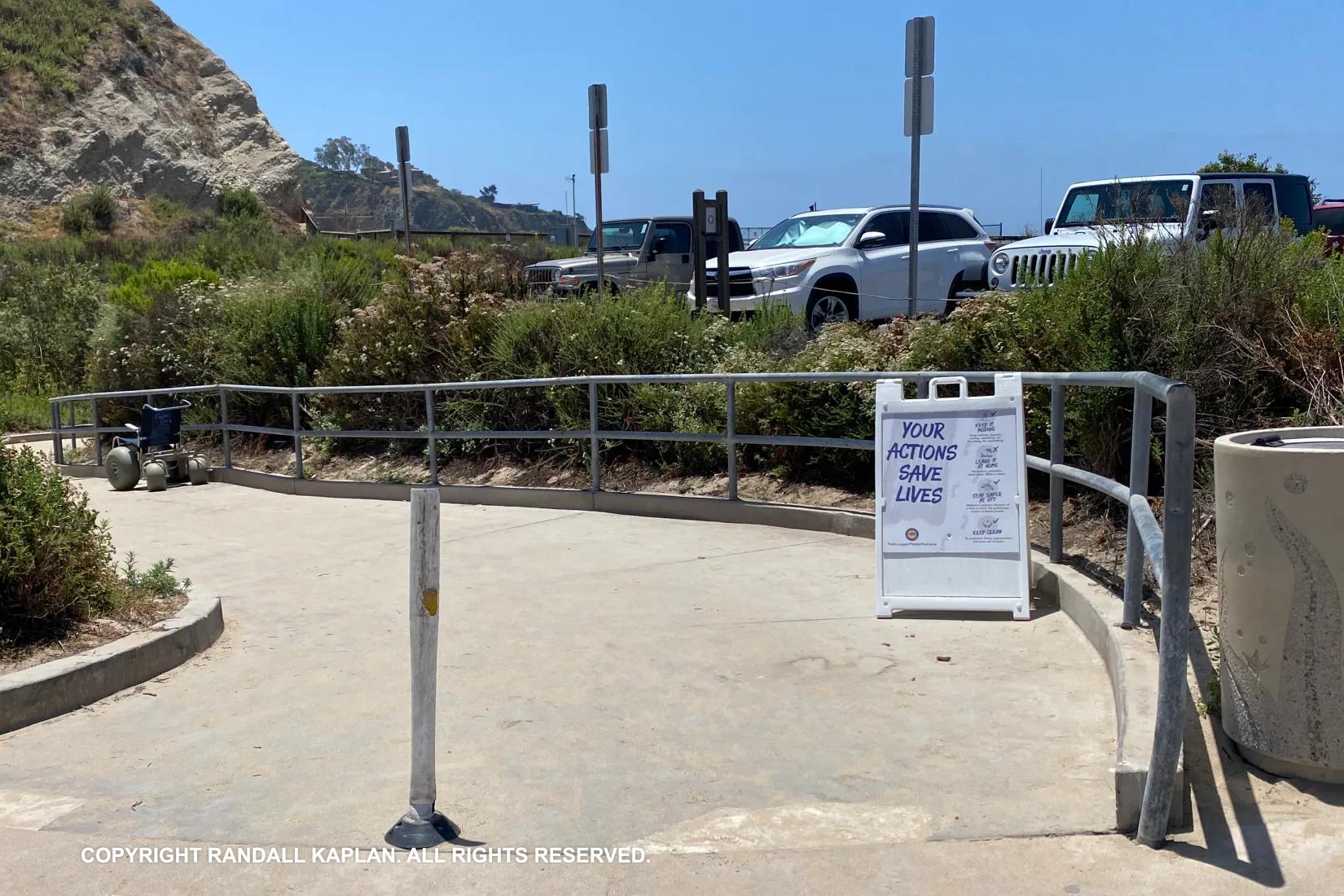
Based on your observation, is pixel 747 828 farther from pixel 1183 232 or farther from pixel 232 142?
pixel 232 142

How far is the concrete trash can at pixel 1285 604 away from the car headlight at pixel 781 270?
35.8 feet

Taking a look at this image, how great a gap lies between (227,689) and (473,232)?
5119 centimetres

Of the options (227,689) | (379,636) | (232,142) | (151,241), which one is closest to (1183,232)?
(379,636)

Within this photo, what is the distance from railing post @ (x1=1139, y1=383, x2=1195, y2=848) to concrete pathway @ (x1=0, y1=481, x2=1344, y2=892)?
0.15 metres

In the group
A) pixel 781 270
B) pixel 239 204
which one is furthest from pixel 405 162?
pixel 239 204

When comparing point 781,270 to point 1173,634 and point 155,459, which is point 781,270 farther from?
point 1173,634

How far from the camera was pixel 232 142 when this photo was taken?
63625 mm

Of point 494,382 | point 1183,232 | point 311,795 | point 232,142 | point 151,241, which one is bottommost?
point 311,795

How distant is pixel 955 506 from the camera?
6582 mm

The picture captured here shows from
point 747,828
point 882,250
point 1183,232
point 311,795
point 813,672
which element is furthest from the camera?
point 882,250

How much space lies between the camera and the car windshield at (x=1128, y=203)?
348 inches

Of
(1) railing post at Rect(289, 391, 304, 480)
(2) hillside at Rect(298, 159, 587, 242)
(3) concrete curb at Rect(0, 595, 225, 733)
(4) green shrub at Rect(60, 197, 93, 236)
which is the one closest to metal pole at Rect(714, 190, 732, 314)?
(1) railing post at Rect(289, 391, 304, 480)

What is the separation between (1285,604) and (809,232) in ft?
41.8

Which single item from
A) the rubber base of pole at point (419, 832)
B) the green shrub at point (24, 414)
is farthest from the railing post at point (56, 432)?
the rubber base of pole at point (419, 832)
